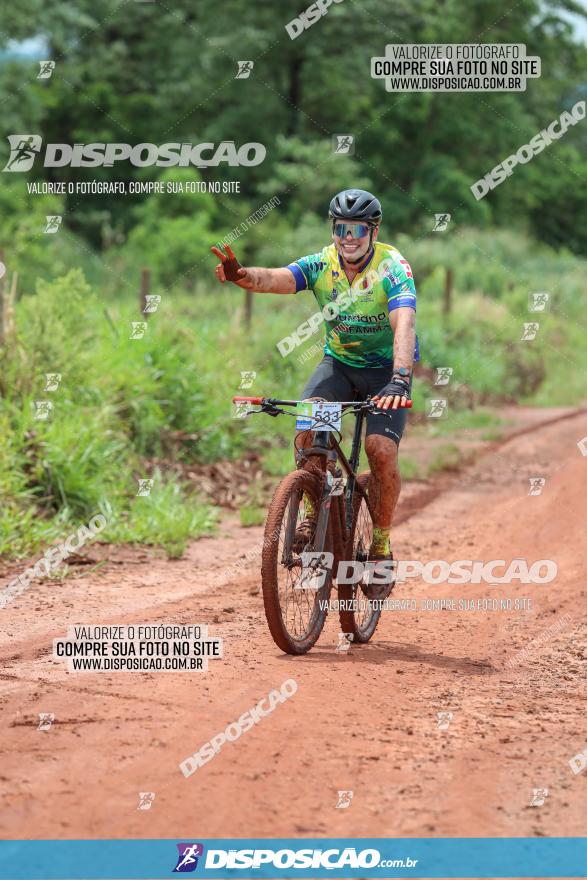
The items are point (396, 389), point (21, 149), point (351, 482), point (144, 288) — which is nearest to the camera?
point (396, 389)

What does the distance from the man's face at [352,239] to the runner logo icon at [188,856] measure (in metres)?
3.54

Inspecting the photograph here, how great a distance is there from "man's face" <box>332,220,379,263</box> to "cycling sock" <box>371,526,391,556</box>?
1.53 m

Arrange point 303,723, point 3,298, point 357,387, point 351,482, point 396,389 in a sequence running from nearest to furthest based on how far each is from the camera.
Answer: point 303,723 → point 396,389 → point 351,482 → point 357,387 → point 3,298

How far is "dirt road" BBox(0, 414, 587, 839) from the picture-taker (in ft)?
14.3

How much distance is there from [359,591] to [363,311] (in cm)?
167

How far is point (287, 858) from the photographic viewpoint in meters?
4.11

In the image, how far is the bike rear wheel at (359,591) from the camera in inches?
268

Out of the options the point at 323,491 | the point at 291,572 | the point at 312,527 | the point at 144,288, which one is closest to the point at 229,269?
the point at 323,491

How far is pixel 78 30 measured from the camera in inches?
1507

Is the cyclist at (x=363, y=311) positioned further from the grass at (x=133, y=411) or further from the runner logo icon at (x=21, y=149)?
the runner logo icon at (x=21, y=149)

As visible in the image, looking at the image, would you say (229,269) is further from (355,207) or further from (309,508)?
(309,508)

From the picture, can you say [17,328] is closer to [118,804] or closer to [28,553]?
[28,553]

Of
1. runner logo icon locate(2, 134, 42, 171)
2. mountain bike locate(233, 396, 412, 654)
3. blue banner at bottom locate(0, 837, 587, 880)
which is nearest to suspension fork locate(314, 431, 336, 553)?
mountain bike locate(233, 396, 412, 654)

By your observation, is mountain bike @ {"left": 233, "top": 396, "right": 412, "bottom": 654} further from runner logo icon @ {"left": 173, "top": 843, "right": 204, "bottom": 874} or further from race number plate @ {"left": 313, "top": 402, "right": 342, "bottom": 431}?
runner logo icon @ {"left": 173, "top": 843, "right": 204, "bottom": 874}
